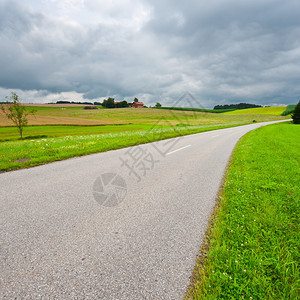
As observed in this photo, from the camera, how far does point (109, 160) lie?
26.7 ft

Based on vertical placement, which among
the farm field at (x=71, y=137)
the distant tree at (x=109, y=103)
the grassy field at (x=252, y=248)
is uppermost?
the distant tree at (x=109, y=103)

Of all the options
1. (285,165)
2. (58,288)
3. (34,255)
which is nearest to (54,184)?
(34,255)

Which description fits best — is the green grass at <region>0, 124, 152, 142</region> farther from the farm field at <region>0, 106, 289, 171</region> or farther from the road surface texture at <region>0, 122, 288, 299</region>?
the road surface texture at <region>0, 122, 288, 299</region>

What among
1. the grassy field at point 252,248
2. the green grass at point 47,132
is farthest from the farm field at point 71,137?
the grassy field at point 252,248

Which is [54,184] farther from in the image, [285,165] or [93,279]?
[285,165]

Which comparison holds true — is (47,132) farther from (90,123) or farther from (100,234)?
(100,234)

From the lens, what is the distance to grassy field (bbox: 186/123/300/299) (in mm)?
2025

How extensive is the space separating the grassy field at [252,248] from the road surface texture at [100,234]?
0.24 meters

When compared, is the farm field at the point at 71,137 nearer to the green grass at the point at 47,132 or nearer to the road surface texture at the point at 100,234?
the green grass at the point at 47,132

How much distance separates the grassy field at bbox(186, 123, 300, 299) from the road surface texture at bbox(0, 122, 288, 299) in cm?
24

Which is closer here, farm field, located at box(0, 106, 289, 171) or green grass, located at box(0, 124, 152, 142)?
farm field, located at box(0, 106, 289, 171)

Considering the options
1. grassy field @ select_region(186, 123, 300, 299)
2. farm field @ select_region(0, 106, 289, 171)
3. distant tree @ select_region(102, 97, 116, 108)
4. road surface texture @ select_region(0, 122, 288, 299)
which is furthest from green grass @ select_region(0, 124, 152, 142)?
distant tree @ select_region(102, 97, 116, 108)

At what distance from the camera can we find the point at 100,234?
9.82 ft

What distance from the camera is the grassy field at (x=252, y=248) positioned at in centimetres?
203
